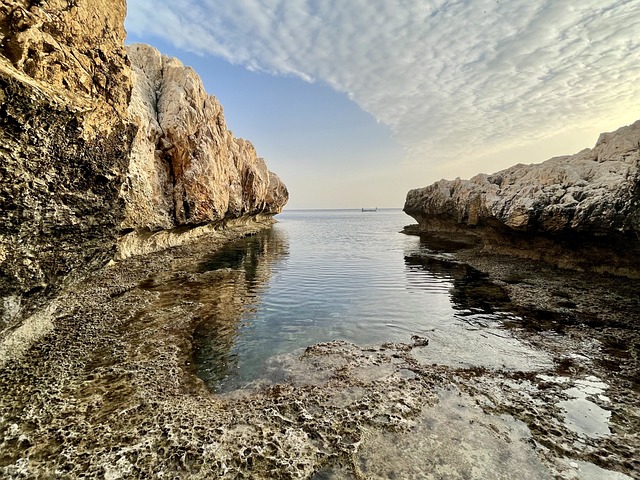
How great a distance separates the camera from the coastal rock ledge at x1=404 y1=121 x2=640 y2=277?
1480 cm

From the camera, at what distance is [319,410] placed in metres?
6.35

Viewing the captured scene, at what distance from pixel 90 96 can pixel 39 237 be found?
3.97 metres

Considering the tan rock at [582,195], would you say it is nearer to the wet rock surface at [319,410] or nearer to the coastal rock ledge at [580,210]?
the coastal rock ledge at [580,210]

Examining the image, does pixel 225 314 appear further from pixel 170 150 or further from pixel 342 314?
pixel 170 150

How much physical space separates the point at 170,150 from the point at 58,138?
21261 millimetres

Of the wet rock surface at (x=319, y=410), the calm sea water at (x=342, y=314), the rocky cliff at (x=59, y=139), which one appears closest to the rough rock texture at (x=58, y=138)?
the rocky cliff at (x=59, y=139)

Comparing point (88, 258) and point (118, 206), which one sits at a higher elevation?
point (118, 206)

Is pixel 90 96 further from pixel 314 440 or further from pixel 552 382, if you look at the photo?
pixel 552 382

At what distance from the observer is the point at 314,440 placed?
5457 millimetres

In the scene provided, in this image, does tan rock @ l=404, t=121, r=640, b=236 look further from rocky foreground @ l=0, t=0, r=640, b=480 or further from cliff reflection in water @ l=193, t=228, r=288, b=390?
cliff reflection in water @ l=193, t=228, r=288, b=390

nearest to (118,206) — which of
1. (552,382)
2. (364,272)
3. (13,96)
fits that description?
(13,96)

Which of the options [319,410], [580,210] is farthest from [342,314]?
[580,210]

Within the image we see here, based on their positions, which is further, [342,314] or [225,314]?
[342,314]

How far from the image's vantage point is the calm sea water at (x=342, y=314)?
9.21 meters
